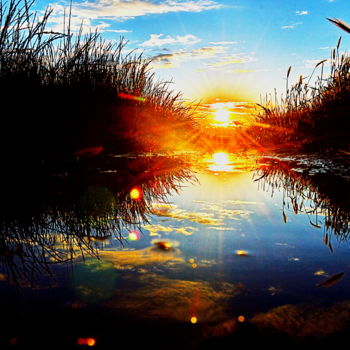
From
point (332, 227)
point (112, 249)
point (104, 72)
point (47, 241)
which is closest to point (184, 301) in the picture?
point (112, 249)

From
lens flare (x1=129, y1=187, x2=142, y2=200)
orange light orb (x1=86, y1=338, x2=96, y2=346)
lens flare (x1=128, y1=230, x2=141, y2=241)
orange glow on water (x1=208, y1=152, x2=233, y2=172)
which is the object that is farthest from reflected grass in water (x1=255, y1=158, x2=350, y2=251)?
orange light orb (x1=86, y1=338, x2=96, y2=346)

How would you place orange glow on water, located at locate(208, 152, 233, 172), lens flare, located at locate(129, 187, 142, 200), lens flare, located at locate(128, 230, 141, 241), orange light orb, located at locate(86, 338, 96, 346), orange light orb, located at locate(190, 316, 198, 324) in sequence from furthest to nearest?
orange glow on water, located at locate(208, 152, 233, 172)
lens flare, located at locate(129, 187, 142, 200)
lens flare, located at locate(128, 230, 141, 241)
orange light orb, located at locate(190, 316, 198, 324)
orange light orb, located at locate(86, 338, 96, 346)

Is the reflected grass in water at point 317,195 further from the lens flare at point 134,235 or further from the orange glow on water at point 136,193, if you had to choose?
the orange glow on water at point 136,193

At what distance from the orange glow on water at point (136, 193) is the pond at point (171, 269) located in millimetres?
67

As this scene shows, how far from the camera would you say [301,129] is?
7.92m

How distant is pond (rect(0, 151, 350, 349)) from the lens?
107cm

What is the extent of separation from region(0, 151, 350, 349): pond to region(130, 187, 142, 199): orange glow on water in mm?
67

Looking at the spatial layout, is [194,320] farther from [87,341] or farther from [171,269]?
[171,269]

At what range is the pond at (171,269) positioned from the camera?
1.07 metres

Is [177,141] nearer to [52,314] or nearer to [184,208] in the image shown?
[184,208]

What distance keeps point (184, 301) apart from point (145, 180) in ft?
9.12

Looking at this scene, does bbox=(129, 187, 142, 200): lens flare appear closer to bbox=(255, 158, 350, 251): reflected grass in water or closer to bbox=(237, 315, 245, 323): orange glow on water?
bbox=(255, 158, 350, 251): reflected grass in water

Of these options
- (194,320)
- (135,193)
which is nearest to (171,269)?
(194,320)

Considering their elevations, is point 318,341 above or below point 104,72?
below
